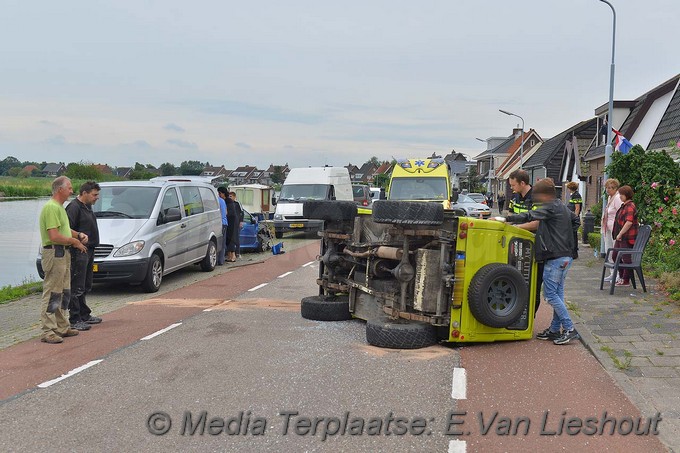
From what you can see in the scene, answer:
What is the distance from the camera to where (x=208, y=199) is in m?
14.7

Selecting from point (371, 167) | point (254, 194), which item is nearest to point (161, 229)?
point (254, 194)

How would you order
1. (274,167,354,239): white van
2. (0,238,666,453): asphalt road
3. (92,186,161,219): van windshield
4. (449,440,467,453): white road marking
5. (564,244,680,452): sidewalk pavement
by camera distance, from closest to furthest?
(449,440,467,453): white road marking, (0,238,666,453): asphalt road, (564,244,680,452): sidewalk pavement, (92,186,161,219): van windshield, (274,167,354,239): white van

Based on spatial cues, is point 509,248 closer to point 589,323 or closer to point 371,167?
point 589,323

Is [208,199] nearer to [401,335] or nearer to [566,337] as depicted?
[401,335]

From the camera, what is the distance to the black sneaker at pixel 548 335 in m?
7.36

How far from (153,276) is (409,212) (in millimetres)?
6261

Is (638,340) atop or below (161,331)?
atop

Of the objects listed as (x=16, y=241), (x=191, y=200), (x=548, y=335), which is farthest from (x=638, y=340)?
(x=16, y=241)

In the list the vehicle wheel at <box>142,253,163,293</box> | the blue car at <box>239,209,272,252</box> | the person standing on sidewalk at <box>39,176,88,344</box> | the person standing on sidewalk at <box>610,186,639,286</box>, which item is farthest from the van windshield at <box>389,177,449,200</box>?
the person standing on sidewalk at <box>39,176,88,344</box>

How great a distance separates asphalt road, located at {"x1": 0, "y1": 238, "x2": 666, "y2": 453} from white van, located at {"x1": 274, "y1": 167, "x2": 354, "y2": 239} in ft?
50.3

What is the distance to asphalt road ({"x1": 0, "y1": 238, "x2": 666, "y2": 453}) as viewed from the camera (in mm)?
4527

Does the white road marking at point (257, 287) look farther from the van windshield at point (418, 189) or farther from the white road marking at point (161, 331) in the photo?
the van windshield at point (418, 189)

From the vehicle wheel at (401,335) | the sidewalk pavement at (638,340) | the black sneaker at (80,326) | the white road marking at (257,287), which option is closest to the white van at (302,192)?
the white road marking at (257,287)

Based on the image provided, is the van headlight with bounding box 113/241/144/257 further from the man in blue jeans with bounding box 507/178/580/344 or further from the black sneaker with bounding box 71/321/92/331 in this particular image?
the man in blue jeans with bounding box 507/178/580/344
